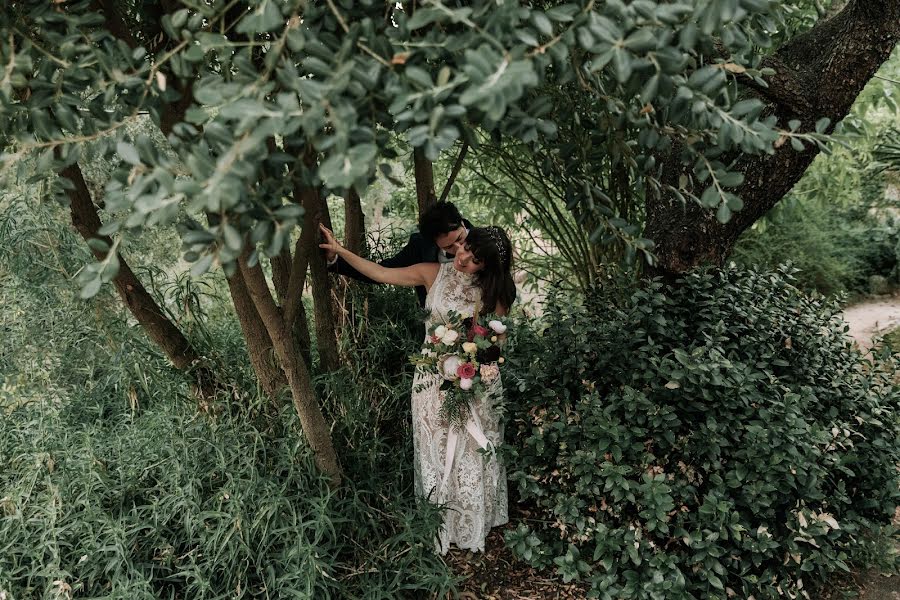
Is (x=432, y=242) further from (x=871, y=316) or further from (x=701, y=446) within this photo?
(x=871, y=316)

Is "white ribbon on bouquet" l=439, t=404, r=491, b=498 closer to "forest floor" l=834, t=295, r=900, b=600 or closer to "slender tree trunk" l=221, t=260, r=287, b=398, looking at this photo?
"slender tree trunk" l=221, t=260, r=287, b=398

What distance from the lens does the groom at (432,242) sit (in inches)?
109

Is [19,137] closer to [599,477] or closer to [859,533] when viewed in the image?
[599,477]

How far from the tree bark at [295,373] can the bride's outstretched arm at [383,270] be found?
1.43ft

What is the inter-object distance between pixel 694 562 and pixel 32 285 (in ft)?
10.2

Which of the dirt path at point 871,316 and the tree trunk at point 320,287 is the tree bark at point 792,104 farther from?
the dirt path at point 871,316

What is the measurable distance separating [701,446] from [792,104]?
157cm

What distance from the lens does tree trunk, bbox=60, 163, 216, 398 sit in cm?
245

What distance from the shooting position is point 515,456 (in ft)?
9.71

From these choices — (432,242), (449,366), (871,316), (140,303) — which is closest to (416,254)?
(432,242)

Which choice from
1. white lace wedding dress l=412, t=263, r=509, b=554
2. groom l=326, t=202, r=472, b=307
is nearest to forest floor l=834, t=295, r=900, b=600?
white lace wedding dress l=412, t=263, r=509, b=554

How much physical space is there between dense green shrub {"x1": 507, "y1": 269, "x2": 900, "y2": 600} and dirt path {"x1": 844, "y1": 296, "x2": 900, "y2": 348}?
419cm

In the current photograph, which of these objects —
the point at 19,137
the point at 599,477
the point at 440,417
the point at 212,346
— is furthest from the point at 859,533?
the point at 19,137

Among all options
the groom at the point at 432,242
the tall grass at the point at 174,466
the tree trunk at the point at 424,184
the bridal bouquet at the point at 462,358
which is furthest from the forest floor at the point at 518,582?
the tree trunk at the point at 424,184
